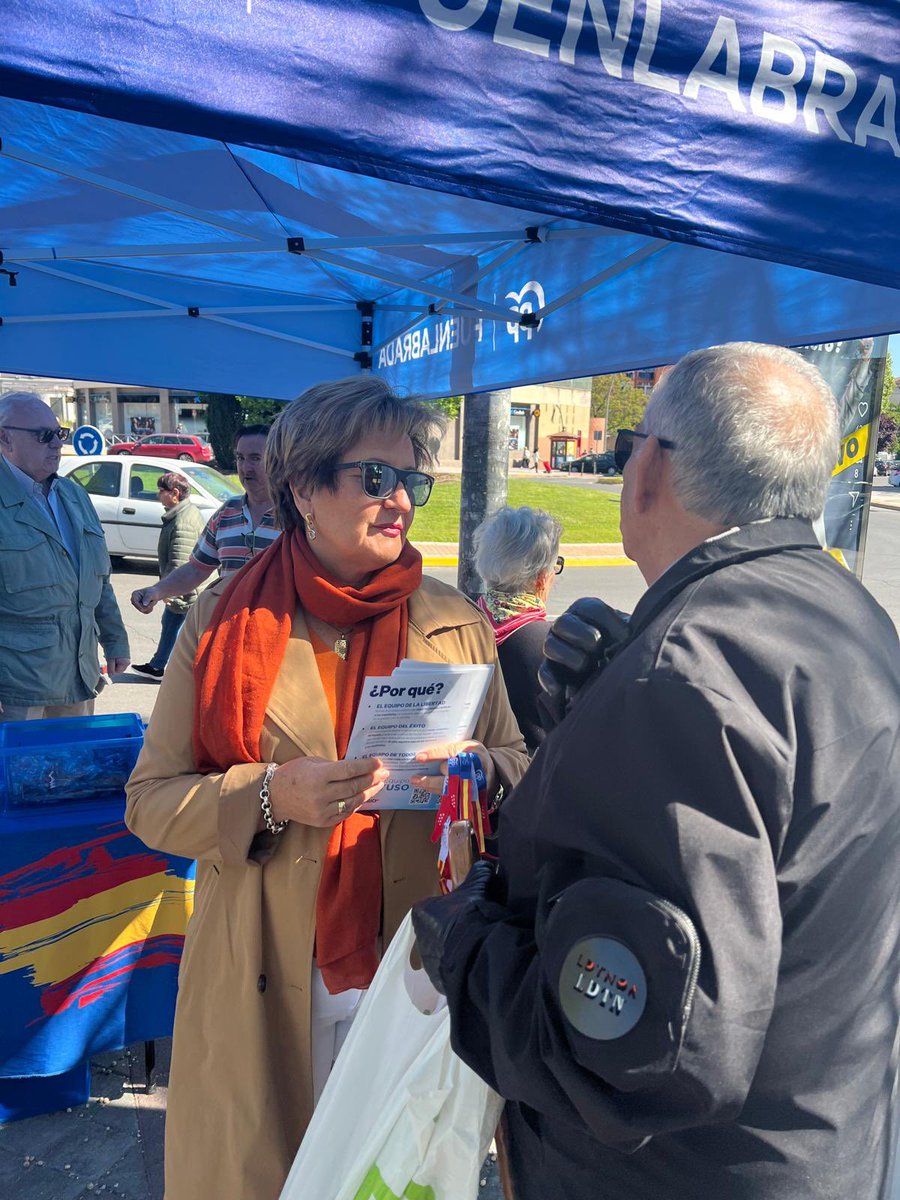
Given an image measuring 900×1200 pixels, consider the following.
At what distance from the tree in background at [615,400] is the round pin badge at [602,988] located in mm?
55251

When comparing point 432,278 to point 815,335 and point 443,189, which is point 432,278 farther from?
point 443,189

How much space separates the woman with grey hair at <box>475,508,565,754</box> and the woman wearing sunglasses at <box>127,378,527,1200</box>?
748 millimetres

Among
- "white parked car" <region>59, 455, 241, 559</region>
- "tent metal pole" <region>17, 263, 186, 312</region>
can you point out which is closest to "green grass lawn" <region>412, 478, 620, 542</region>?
"white parked car" <region>59, 455, 241, 559</region>

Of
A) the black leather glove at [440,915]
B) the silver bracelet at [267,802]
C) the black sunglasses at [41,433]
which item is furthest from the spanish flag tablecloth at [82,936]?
the black sunglasses at [41,433]

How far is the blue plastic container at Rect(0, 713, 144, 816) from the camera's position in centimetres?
259

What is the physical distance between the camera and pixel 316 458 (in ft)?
6.33

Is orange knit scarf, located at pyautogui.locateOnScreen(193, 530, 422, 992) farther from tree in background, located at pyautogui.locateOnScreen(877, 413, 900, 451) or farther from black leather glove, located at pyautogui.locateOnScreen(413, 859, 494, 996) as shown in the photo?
tree in background, located at pyautogui.locateOnScreen(877, 413, 900, 451)

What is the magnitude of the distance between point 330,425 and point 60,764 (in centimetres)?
147

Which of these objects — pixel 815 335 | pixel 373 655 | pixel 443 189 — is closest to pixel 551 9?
pixel 443 189

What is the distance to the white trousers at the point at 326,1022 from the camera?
1.80 m

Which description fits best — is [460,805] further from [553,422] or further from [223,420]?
[553,422]

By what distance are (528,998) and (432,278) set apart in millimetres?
4001

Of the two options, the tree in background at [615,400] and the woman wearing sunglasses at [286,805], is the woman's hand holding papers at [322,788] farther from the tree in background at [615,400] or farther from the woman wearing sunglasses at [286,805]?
the tree in background at [615,400]

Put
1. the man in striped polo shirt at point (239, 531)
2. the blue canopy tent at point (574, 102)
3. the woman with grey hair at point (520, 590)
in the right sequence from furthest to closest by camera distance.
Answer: the man in striped polo shirt at point (239, 531), the woman with grey hair at point (520, 590), the blue canopy tent at point (574, 102)
